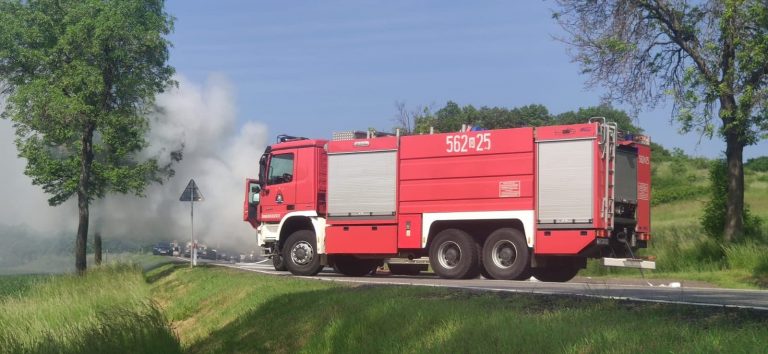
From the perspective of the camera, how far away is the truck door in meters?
21.6

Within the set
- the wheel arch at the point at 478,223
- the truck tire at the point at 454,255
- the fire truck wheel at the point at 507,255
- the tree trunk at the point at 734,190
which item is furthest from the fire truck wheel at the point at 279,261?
the tree trunk at the point at 734,190

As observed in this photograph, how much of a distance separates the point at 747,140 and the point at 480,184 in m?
8.63

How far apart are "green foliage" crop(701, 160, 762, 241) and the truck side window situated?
10.8m

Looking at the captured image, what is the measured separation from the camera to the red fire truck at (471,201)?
682 inches

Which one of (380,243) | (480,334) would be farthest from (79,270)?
(480,334)

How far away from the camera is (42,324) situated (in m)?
19.6

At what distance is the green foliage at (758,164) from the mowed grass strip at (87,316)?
156ft

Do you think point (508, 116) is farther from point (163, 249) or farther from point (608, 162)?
point (608, 162)

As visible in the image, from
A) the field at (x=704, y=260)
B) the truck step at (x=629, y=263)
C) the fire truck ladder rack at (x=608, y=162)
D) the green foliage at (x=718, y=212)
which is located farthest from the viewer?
the green foliage at (x=718, y=212)

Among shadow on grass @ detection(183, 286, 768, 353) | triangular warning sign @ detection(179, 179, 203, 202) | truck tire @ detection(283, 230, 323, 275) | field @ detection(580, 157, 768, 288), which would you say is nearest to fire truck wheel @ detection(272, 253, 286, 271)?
truck tire @ detection(283, 230, 323, 275)

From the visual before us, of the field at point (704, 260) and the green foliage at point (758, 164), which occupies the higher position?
the green foliage at point (758, 164)

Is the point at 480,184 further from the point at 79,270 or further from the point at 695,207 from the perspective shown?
the point at 695,207

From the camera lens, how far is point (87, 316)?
19.4 metres

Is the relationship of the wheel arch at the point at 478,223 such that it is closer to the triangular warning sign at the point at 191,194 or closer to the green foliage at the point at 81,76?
the triangular warning sign at the point at 191,194
